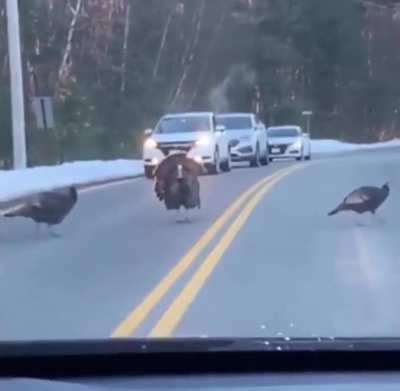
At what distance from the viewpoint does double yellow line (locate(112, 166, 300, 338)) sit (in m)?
11.7

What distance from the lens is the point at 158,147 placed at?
40.3 metres

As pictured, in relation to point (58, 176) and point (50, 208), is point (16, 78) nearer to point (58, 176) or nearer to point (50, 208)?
point (58, 176)

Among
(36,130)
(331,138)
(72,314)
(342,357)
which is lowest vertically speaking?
(331,138)

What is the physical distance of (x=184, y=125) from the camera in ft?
138

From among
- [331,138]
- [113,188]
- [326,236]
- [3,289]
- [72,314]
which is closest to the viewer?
[72,314]

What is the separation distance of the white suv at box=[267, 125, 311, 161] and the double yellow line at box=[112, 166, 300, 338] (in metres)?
30.2

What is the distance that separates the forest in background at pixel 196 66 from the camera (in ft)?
180

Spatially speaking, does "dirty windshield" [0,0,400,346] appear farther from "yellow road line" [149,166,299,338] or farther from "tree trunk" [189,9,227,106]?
"tree trunk" [189,9,227,106]

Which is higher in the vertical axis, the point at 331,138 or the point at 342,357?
the point at 342,357

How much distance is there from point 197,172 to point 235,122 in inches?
901

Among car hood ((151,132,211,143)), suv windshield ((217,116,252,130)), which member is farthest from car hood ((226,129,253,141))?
car hood ((151,132,211,143))

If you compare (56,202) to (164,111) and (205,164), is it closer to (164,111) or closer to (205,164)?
(205,164)

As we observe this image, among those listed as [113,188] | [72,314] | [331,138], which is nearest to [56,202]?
[72,314]

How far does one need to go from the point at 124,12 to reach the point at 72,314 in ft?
164
